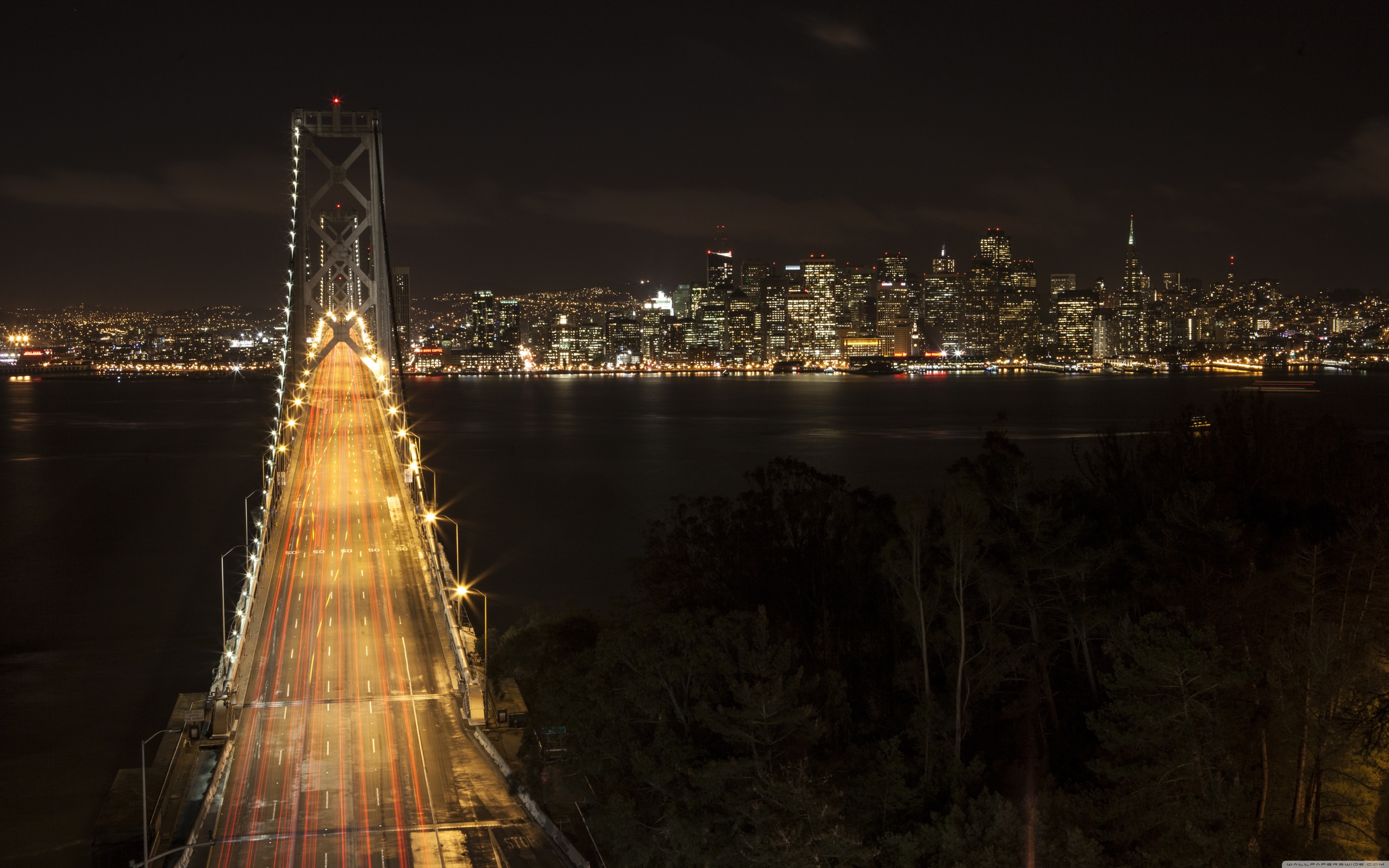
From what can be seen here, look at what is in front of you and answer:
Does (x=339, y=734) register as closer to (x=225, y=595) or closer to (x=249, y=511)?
(x=225, y=595)

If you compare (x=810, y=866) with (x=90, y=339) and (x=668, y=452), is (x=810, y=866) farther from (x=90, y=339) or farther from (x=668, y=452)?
(x=90, y=339)

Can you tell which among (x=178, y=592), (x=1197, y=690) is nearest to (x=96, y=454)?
(x=178, y=592)

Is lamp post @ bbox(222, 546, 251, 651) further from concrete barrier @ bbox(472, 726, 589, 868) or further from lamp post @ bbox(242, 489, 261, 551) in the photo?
concrete barrier @ bbox(472, 726, 589, 868)

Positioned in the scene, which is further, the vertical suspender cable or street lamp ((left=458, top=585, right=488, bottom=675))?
the vertical suspender cable

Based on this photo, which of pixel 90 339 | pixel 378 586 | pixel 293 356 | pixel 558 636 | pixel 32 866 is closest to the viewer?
pixel 32 866

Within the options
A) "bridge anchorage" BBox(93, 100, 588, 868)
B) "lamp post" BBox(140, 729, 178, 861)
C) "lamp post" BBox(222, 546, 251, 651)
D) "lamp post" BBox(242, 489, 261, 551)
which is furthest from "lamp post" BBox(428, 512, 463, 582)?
"lamp post" BBox(140, 729, 178, 861)

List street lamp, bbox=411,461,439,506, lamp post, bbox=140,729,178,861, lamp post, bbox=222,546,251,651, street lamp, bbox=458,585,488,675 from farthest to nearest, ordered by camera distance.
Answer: street lamp, bbox=411,461,439,506 → lamp post, bbox=222,546,251,651 → street lamp, bbox=458,585,488,675 → lamp post, bbox=140,729,178,861
